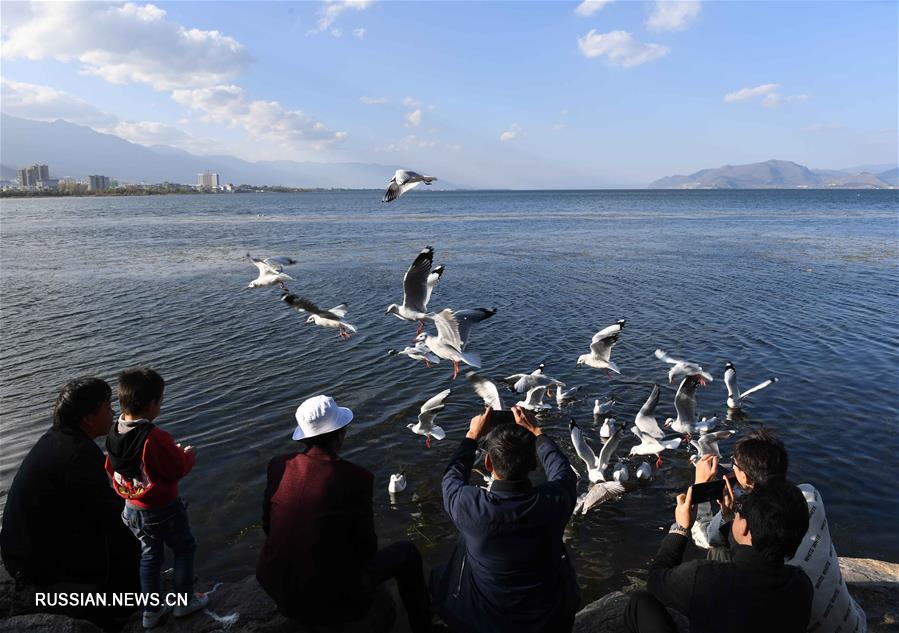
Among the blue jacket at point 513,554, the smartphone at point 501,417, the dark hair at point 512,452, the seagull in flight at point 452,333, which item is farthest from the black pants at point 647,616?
the seagull in flight at point 452,333

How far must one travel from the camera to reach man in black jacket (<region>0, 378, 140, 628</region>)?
3.54m

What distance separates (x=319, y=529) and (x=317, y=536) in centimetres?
4

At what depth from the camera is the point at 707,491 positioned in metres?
3.28

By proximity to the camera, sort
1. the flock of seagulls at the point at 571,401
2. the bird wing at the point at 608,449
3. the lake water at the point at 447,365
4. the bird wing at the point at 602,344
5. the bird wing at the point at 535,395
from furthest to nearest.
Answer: the bird wing at the point at 602,344, the bird wing at the point at 535,395, the flock of seagulls at the point at 571,401, the bird wing at the point at 608,449, the lake water at the point at 447,365

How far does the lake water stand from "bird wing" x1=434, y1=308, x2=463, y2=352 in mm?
1456

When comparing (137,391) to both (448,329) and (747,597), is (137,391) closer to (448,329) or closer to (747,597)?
Answer: (747,597)

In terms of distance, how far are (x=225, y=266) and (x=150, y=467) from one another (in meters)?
22.0

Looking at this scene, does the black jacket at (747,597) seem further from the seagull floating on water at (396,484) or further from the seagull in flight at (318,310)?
the seagull in flight at (318,310)

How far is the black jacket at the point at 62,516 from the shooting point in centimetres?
354

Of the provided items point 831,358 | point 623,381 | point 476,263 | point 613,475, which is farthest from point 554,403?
point 476,263

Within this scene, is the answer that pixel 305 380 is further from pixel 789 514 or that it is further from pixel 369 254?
pixel 369 254

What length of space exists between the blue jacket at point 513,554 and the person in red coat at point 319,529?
0.53 metres

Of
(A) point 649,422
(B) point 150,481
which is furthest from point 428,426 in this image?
(B) point 150,481

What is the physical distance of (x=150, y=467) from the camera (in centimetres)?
355
